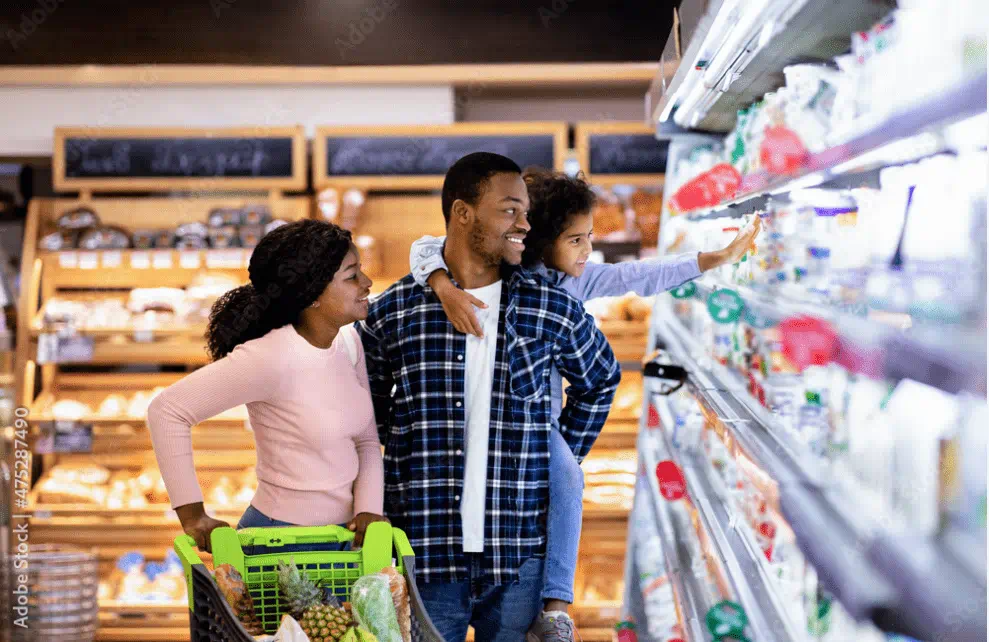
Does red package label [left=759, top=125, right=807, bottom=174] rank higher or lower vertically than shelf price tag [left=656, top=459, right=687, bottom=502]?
higher

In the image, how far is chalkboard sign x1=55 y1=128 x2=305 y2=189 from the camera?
16.0 ft

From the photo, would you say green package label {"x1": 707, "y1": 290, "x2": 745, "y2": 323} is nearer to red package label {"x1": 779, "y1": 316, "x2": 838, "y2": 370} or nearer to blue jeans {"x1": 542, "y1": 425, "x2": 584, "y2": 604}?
blue jeans {"x1": 542, "y1": 425, "x2": 584, "y2": 604}

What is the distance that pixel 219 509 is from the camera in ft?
15.1

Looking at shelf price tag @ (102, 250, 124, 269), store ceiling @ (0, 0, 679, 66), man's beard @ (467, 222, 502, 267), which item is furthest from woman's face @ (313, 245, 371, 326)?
store ceiling @ (0, 0, 679, 66)

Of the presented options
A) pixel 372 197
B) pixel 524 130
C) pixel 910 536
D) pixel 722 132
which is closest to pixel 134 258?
pixel 372 197

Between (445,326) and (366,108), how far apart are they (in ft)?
10.5

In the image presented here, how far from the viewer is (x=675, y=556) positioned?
9.37 feet

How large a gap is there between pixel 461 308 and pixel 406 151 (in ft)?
9.48

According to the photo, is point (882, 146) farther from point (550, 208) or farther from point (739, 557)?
point (550, 208)

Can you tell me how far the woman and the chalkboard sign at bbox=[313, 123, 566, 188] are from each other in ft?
9.15

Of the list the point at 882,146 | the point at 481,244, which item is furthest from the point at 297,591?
the point at 882,146

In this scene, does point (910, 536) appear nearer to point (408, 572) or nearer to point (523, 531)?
point (408, 572)

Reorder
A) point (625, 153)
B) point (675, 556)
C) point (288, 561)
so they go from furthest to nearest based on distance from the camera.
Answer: point (625, 153)
point (675, 556)
point (288, 561)

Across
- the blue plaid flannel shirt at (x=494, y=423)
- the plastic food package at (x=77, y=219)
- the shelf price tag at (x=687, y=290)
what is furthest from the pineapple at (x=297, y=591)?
the plastic food package at (x=77, y=219)
